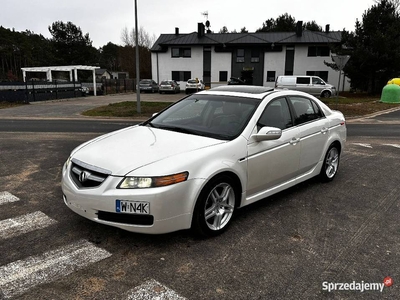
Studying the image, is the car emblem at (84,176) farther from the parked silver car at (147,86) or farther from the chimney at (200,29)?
the chimney at (200,29)

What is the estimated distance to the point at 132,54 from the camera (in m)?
68.4

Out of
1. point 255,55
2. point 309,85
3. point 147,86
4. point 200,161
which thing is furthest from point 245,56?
point 200,161

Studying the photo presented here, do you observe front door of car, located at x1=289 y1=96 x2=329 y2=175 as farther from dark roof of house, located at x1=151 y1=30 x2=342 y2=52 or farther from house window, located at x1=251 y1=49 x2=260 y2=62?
house window, located at x1=251 y1=49 x2=260 y2=62

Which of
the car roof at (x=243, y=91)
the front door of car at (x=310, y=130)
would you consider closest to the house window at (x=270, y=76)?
the front door of car at (x=310, y=130)

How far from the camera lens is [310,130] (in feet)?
16.4

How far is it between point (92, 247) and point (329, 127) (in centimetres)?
399

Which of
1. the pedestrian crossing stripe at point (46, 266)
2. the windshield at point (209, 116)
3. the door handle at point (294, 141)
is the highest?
the windshield at point (209, 116)

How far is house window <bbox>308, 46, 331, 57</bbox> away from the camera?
4184 centimetres

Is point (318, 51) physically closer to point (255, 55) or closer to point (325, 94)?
point (255, 55)

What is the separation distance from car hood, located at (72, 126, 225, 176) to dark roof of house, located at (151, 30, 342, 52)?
41.5m

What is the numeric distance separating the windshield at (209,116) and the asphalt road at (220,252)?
44.7 inches

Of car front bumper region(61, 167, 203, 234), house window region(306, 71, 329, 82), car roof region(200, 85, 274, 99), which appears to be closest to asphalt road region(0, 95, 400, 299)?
car front bumper region(61, 167, 203, 234)

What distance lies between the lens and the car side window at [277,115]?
14.2 ft

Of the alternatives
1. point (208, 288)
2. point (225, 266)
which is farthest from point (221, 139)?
point (208, 288)
